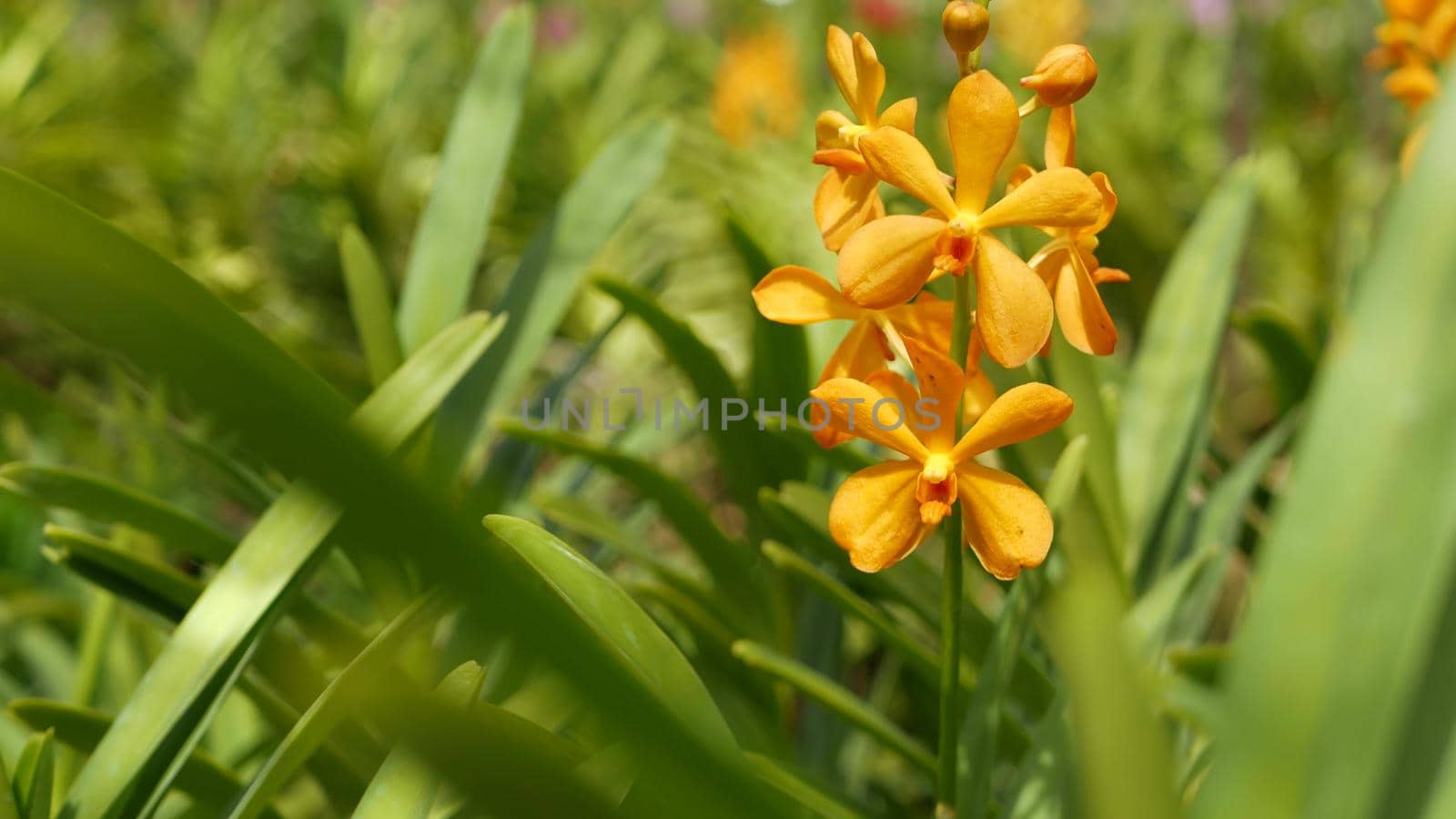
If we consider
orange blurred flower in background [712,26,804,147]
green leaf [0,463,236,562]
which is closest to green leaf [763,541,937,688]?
green leaf [0,463,236,562]

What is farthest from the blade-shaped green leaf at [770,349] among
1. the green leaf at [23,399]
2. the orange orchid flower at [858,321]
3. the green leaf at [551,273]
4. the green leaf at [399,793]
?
the green leaf at [23,399]

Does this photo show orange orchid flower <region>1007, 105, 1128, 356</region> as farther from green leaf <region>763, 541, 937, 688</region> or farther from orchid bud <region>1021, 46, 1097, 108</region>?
green leaf <region>763, 541, 937, 688</region>

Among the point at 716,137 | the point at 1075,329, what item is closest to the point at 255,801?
the point at 1075,329

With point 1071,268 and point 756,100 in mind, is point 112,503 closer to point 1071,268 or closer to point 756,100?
point 1071,268

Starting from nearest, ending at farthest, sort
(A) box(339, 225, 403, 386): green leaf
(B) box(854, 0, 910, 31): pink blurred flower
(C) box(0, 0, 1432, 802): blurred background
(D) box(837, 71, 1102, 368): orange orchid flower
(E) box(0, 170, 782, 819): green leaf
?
(E) box(0, 170, 782, 819): green leaf, (D) box(837, 71, 1102, 368): orange orchid flower, (A) box(339, 225, 403, 386): green leaf, (C) box(0, 0, 1432, 802): blurred background, (B) box(854, 0, 910, 31): pink blurred flower

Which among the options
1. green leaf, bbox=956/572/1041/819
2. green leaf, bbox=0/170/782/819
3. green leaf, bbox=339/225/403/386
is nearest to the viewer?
green leaf, bbox=0/170/782/819

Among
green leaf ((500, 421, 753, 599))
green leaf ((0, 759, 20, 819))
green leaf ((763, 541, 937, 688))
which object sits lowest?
green leaf ((0, 759, 20, 819))
